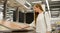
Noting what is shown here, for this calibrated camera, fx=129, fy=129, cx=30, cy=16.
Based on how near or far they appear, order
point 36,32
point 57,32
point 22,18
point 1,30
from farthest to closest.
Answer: point 57,32
point 22,18
point 36,32
point 1,30

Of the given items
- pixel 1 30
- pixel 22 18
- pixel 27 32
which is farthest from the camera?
pixel 22 18

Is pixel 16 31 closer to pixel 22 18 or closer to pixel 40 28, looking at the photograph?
pixel 40 28

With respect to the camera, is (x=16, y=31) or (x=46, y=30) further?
(x=46, y=30)

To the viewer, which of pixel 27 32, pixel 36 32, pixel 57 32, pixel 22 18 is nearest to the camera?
pixel 27 32

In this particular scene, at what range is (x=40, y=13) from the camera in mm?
2002

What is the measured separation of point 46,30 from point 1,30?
2.84ft

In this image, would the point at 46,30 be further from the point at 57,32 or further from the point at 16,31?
the point at 57,32

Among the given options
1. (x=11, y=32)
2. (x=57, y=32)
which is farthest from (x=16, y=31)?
(x=57, y=32)

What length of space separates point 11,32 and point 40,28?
674 millimetres

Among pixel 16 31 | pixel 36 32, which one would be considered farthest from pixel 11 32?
pixel 36 32

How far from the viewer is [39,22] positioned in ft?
6.34

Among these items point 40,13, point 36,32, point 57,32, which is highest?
point 40,13

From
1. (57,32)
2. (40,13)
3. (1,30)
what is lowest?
(57,32)

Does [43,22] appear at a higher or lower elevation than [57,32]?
higher
